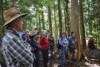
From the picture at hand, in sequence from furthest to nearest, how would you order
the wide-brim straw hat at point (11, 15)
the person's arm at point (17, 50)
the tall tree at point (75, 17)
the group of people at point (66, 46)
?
the tall tree at point (75, 17)
the group of people at point (66, 46)
the wide-brim straw hat at point (11, 15)
the person's arm at point (17, 50)

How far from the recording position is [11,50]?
3725 millimetres

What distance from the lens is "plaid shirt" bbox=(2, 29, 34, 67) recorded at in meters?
3.72

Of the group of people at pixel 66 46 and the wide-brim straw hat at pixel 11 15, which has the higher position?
the wide-brim straw hat at pixel 11 15

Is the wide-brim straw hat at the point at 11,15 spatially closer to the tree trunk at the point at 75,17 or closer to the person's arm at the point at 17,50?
the person's arm at the point at 17,50

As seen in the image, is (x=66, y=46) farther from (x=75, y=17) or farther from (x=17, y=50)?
(x=17, y=50)

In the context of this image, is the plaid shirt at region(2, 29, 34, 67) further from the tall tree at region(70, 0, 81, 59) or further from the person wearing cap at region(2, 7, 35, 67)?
the tall tree at region(70, 0, 81, 59)

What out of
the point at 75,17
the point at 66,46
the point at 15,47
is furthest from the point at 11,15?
the point at 75,17

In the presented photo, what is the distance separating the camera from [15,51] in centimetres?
372

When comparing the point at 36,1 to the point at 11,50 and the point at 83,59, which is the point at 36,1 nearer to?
the point at 83,59

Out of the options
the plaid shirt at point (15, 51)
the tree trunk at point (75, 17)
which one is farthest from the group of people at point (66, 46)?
the plaid shirt at point (15, 51)

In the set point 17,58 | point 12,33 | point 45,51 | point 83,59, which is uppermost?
point 12,33

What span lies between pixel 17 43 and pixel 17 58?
19 centimetres

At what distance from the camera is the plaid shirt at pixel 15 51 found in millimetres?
3721

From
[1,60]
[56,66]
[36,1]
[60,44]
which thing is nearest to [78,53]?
[56,66]
